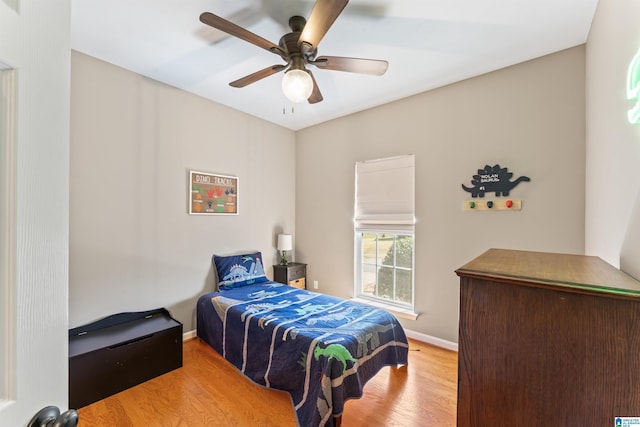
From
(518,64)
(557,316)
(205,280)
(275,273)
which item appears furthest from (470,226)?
(205,280)

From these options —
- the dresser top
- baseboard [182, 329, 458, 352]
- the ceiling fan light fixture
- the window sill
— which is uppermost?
the ceiling fan light fixture

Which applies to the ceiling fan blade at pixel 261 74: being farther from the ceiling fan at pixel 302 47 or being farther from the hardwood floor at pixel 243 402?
A: the hardwood floor at pixel 243 402

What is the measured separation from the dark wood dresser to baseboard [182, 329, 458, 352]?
7.36ft

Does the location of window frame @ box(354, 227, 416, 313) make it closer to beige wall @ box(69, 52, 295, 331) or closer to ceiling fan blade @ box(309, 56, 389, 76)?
beige wall @ box(69, 52, 295, 331)

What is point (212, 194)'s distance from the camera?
322cm

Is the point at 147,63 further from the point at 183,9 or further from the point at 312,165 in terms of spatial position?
the point at 312,165

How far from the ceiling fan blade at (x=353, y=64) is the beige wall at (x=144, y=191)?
1.84 metres

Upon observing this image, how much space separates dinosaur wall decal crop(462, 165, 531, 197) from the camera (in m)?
2.47

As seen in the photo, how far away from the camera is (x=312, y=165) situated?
13.3 feet

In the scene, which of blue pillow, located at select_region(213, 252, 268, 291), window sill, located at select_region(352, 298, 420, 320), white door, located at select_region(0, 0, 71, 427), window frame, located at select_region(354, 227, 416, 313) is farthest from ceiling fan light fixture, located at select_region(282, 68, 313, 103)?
window sill, located at select_region(352, 298, 420, 320)

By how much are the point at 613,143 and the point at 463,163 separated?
1.30 m

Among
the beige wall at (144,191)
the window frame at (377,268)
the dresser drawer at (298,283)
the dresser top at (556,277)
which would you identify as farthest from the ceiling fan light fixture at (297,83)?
the dresser drawer at (298,283)

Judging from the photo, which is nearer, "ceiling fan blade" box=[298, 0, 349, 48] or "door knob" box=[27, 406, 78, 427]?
"door knob" box=[27, 406, 78, 427]

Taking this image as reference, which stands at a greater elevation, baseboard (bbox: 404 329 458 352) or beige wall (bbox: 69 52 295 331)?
beige wall (bbox: 69 52 295 331)
